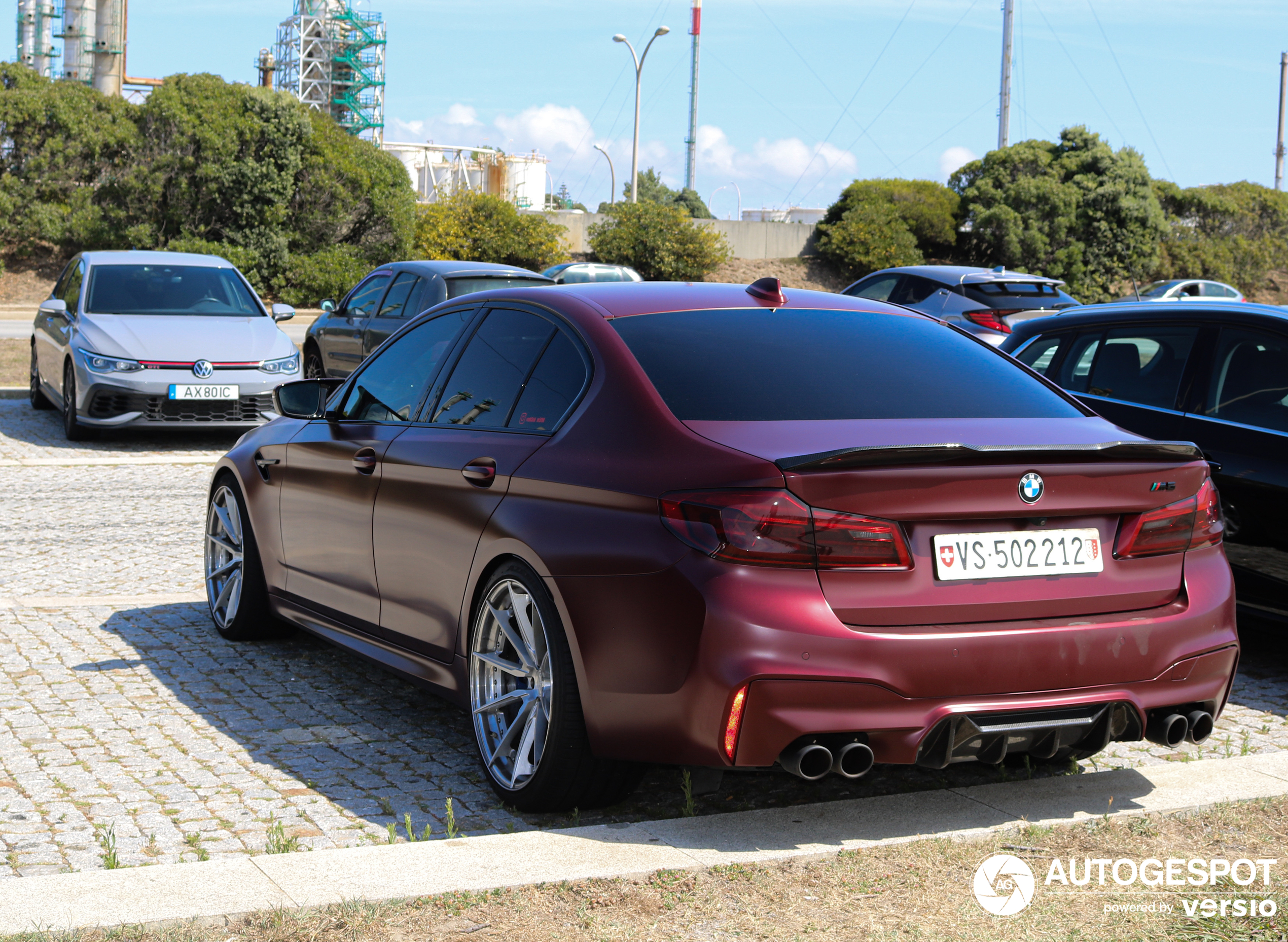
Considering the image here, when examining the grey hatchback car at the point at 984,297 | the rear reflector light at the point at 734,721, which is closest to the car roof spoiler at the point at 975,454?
the rear reflector light at the point at 734,721

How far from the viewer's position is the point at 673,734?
11.8ft

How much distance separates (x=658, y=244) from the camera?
45.6m

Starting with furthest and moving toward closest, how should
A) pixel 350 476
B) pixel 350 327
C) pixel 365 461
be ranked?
pixel 350 327, pixel 350 476, pixel 365 461

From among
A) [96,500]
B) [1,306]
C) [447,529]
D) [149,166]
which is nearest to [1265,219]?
[149,166]

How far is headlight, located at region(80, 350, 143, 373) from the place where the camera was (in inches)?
496

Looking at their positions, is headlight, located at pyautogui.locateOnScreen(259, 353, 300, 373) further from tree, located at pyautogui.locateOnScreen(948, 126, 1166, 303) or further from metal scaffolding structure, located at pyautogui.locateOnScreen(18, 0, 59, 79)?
metal scaffolding structure, located at pyautogui.locateOnScreen(18, 0, 59, 79)

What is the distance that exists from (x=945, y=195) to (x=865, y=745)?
46101 millimetres

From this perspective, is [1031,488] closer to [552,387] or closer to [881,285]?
[552,387]

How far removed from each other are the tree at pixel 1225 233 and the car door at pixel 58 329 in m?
40.7

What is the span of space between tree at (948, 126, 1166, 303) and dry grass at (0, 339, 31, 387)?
32.2 meters

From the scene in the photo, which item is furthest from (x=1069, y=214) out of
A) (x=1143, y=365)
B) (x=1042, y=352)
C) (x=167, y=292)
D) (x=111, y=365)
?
(x=1143, y=365)

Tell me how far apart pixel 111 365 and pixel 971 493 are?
35.4 feet

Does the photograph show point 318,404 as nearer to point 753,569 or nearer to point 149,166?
point 753,569

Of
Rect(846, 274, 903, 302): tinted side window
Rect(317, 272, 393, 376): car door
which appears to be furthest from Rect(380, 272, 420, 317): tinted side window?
Rect(846, 274, 903, 302): tinted side window
